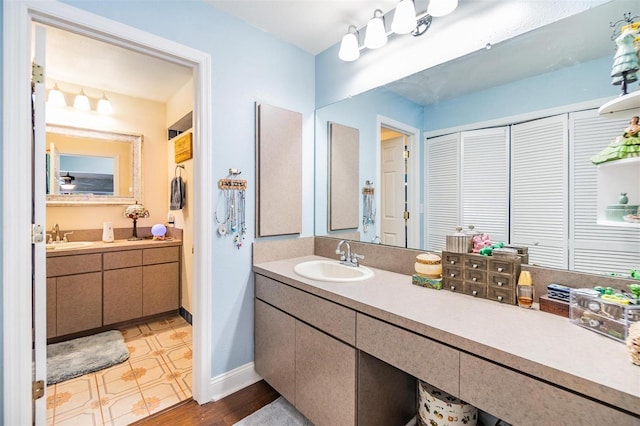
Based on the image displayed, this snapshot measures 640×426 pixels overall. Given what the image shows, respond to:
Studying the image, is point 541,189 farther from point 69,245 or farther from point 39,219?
point 69,245

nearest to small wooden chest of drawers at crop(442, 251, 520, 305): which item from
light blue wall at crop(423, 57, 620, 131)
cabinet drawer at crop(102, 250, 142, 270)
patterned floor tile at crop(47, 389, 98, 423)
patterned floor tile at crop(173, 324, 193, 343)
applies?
light blue wall at crop(423, 57, 620, 131)

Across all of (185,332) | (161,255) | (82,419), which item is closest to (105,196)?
(161,255)

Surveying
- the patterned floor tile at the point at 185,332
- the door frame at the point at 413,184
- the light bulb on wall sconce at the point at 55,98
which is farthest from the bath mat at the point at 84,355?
the door frame at the point at 413,184

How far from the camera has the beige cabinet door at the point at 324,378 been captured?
1.27 m

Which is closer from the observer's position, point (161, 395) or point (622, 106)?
point (622, 106)

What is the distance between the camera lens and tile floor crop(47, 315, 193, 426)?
1.66 meters

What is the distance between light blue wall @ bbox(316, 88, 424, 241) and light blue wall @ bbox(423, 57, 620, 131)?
0.15m

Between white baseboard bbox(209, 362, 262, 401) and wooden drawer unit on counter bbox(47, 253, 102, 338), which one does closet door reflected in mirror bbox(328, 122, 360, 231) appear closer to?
white baseboard bbox(209, 362, 262, 401)

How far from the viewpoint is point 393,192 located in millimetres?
1869

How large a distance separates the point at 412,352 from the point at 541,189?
921mm

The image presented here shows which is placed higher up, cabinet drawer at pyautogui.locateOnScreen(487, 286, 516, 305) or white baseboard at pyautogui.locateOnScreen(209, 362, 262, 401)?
cabinet drawer at pyautogui.locateOnScreen(487, 286, 516, 305)

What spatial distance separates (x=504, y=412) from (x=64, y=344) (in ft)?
10.7

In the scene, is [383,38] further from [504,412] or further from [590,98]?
[504,412]

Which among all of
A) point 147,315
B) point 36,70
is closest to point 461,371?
point 36,70
